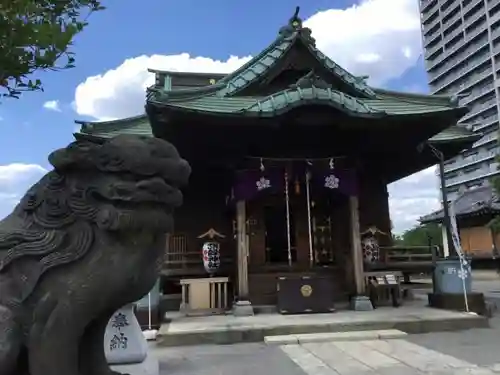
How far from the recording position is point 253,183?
10.9 meters

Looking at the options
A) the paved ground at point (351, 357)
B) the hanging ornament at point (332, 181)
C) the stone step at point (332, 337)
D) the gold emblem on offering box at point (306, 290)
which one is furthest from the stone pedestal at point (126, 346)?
the hanging ornament at point (332, 181)

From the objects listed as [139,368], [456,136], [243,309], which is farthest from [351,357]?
[456,136]

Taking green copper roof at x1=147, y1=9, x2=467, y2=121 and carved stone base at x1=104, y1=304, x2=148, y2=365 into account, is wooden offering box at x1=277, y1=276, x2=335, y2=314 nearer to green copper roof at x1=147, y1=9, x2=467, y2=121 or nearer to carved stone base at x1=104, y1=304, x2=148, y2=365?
green copper roof at x1=147, y1=9, x2=467, y2=121

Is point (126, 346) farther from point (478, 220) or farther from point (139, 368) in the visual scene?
point (478, 220)

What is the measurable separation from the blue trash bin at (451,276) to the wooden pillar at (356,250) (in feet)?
5.92

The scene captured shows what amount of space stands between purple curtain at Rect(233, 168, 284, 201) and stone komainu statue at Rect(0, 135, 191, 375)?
8.25m

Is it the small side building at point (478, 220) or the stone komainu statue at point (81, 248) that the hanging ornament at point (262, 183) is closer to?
the stone komainu statue at point (81, 248)

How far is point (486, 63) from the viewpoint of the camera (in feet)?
253

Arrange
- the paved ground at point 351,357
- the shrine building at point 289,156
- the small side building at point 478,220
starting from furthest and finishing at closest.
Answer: the small side building at point 478,220 → the shrine building at point 289,156 → the paved ground at point 351,357

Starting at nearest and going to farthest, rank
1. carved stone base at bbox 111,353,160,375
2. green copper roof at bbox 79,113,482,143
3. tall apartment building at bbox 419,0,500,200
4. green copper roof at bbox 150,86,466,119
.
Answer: carved stone base at bbox 111,353,160,375 < green copper roof at bbox 150,86,466,119 < green copper roof at bbox 79,113,482,143 < tall apartment building at bbox 419,0,500,200

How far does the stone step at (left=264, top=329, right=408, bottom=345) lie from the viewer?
820cm

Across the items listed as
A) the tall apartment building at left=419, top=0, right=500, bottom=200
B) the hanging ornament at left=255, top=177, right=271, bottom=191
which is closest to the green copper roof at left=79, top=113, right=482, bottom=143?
the hanging ornament at left=255, top=177, right=271, bottom=191

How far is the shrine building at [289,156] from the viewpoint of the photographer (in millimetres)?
10016

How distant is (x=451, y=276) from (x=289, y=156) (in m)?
4.60
